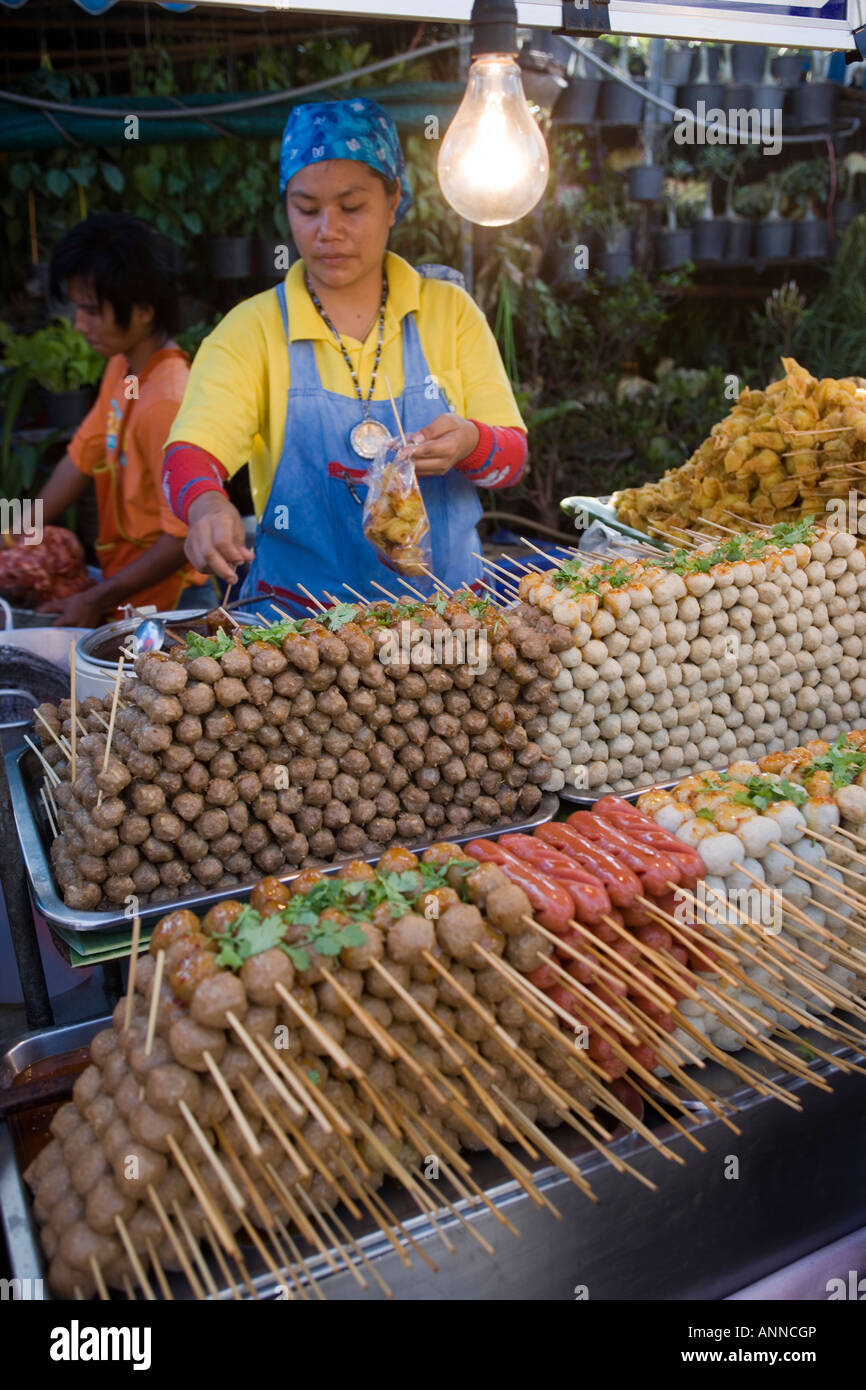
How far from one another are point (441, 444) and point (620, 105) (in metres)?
6.32

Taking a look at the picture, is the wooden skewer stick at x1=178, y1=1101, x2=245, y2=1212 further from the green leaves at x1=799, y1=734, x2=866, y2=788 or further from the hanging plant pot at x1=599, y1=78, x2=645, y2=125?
the hanging plant pot at x1=599, y1=78, x2=645, y2=125

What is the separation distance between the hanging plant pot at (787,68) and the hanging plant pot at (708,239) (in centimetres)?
139

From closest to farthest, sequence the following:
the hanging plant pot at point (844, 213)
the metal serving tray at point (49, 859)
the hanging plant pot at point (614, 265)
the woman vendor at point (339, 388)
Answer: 1. the metal serving tray at point (49, 859)
2. the woman vendor at point (339, 388)
3. the hanging plant pot at point (614, 265)
4. the hanging plant pot at point (844, 213)

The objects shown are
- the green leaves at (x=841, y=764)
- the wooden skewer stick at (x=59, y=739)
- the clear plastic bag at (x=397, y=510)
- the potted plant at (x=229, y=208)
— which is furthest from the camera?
the potted plant at (x=229, y=208)

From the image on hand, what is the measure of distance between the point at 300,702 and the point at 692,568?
1.28 metres

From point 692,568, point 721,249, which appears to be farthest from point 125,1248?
point 721,249

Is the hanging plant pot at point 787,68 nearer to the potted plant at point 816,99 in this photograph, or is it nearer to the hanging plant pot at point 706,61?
Result: the potted plant at point 816,99

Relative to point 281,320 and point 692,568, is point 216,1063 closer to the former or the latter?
point 692,568

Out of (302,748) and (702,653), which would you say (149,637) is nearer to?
(302,748)

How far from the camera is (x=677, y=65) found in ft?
28.6

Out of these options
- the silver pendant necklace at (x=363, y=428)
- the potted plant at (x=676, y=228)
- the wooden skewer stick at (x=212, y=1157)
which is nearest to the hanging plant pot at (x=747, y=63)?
the potted plant at (x=676, y=228)

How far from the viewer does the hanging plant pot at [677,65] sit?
8648 mm

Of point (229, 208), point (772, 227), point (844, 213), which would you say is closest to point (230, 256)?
point (229, 208)

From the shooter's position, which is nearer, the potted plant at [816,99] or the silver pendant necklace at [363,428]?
the silver pendant necklace at [363,428]
